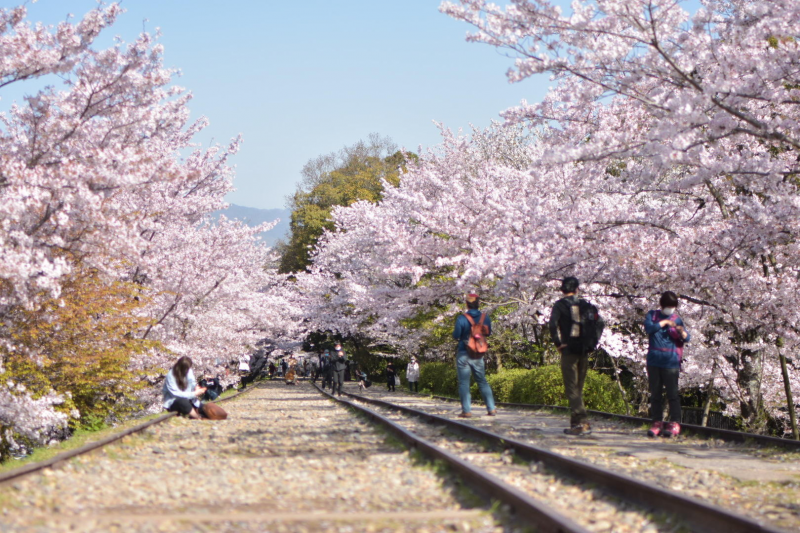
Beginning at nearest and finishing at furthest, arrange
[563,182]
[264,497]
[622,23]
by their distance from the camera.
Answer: [264,497] < [622,23] < [563,182]

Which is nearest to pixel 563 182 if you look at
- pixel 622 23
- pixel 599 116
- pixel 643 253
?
pixel 599 116

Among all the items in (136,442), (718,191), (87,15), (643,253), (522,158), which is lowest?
(136,442)

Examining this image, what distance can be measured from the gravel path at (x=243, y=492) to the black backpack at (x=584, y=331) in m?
2.85

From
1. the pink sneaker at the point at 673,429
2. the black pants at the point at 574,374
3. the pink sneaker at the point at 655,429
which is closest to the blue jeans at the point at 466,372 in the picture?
the black pants at the point at 574,374

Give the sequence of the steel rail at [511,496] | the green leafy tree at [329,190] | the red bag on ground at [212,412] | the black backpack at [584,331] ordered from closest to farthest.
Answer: the steel rail at [511,496]
the black backpack at [584,331]
the red bag on ground at [212,412]
the green leafy tree at [329,190]

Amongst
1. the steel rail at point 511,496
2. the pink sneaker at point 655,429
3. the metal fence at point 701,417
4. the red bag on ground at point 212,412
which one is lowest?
the red bag on ground at point 212,412

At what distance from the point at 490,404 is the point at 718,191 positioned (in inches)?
226

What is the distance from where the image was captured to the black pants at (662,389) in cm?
1012

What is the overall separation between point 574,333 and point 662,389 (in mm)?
1295

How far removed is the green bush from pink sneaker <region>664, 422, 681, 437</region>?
54.7ft

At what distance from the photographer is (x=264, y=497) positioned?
5949mm

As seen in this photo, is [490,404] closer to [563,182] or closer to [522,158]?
[563,182]

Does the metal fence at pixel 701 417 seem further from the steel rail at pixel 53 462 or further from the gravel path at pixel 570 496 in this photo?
the steel rail at pixel 53 462

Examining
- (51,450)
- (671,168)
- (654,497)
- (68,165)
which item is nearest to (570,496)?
(654,497)
